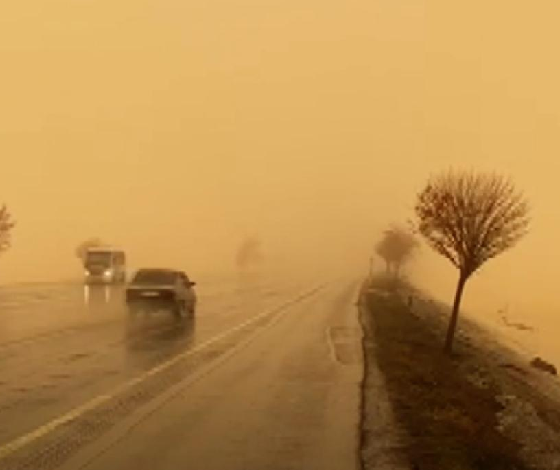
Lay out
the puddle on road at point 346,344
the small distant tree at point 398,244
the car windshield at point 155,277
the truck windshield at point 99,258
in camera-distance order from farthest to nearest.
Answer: the small distant tree at point 398,244, the truck windshield at point 99,258, the car windshield at point 155,277, the puddle on road at point 346,344

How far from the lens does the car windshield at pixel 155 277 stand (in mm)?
36438

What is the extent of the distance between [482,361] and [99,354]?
13.5 meters

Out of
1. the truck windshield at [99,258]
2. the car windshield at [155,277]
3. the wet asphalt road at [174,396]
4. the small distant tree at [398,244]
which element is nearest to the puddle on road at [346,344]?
the wet asphalt road at [174,396]

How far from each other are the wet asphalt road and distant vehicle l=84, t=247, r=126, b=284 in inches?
1389

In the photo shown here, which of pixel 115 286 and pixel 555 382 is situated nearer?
pixel 555 382

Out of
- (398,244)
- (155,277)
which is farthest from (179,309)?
(398,244)

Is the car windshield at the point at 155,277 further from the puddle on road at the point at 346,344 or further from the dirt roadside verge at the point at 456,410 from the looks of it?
the dirt roadside verge at the point at 456,410

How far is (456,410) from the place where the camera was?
16438 mm

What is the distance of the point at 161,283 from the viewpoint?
119ft

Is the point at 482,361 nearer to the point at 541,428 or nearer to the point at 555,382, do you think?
the point at 555,382

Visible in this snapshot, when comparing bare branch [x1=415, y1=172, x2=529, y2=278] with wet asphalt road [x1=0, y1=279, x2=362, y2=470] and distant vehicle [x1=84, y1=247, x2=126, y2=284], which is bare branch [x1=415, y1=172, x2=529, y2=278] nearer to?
wet asphalt road [x1=0, y1=279, x2=362, y2=470]

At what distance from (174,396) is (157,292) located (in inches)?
773

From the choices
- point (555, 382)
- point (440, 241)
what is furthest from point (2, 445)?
point (555, 382)

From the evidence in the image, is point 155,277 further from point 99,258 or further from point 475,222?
point 99,258
